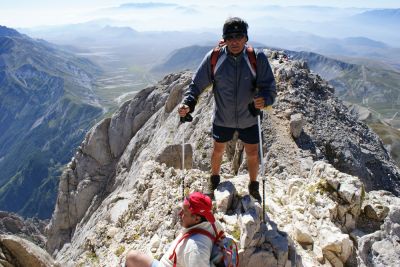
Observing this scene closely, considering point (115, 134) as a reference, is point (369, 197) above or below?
above

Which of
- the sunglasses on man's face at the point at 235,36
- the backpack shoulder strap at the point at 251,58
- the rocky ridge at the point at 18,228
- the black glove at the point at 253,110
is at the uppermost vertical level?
the sunglasses on man's face at the point at 235,36

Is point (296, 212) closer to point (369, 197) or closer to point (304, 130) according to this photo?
point (369, 197)

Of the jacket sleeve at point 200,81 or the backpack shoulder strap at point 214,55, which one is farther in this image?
the jacket sleeve at point 200,81

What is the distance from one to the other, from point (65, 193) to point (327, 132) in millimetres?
35306

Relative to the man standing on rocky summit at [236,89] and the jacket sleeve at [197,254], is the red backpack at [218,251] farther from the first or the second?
the man standing on rocky summit at [236,89]

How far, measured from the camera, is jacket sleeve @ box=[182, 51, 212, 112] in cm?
1272

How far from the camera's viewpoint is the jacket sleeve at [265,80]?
12.0m

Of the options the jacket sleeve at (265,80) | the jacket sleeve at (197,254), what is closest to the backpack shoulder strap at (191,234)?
the jacket sleeve at (197,254)

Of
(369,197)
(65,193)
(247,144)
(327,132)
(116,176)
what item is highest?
(247,144)

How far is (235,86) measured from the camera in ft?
40.4

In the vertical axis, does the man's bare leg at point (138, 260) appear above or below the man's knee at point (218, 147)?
below

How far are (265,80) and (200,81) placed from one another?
215cm

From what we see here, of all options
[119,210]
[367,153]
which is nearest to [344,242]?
[119,210]

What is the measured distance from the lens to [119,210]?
2112cm
